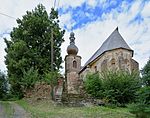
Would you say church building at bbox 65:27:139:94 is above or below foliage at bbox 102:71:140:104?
above

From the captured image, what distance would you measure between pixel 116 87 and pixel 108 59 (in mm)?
18204

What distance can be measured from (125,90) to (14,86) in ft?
55.5

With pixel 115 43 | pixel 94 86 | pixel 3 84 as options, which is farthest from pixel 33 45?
pixel 94 86

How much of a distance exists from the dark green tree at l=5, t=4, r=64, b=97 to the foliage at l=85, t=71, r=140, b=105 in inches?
459

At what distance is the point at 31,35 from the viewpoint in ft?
125

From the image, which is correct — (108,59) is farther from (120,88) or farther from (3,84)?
(120,88)

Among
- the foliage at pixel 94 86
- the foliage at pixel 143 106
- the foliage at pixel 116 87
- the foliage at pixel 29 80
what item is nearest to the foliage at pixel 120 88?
the foliage at pixel 116 87

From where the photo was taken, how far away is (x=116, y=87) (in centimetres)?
2281

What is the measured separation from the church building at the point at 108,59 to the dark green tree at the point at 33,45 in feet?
15.5

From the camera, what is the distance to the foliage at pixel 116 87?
22.3 metres

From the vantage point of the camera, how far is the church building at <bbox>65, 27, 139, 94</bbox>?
133 ft

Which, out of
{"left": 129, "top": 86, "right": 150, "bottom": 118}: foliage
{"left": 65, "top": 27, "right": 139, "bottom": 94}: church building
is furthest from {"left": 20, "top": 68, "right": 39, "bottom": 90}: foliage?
{"left": 129, "top": 86, "right": 150, "bottom": 118}: foliage

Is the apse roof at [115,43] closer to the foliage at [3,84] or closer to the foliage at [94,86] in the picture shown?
the foliage at [3,84]

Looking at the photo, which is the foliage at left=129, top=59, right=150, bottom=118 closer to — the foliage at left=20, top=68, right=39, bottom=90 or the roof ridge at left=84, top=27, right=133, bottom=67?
the foliage at left=20, top=68, right=39, bottom=90
